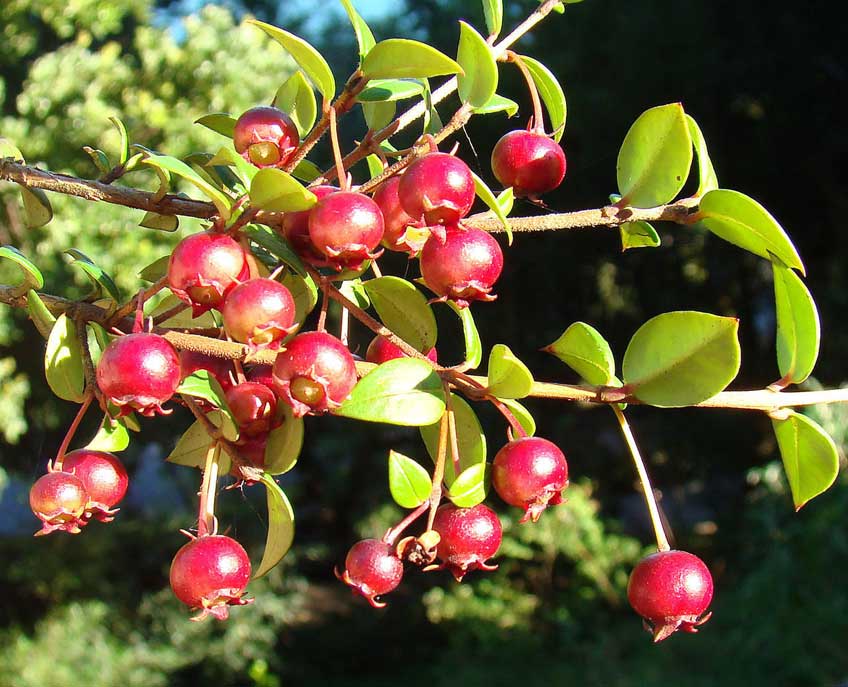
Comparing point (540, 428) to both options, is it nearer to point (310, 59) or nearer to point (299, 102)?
point (299, 102)

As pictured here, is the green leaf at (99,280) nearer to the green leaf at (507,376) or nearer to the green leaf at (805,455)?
the green leaf at (507,376)

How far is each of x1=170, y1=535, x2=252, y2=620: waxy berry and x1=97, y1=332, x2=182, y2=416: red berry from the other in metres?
0.09

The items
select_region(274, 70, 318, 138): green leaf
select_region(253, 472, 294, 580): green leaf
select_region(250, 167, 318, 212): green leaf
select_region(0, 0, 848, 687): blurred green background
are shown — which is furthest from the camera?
select_region(0, 0, 848, 687): blurred green background

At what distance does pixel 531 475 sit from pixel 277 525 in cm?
16

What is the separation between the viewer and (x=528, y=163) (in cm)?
63

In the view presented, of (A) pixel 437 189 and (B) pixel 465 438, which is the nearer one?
(A) pixel 437 189

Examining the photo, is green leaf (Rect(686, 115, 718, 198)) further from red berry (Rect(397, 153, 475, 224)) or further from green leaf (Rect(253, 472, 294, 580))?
green leaf (Rect(253, 472, 294, 580))

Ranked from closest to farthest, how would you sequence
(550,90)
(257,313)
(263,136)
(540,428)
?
(257,313)
(263,136)
(550,90)
(540,428)

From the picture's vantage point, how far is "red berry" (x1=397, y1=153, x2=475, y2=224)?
1.56 ft

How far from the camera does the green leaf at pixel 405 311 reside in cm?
61

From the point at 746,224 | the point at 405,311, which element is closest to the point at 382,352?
the point at 405,311

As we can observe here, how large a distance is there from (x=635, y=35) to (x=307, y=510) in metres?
4.24

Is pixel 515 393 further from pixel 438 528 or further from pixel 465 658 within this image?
pixel 465 658

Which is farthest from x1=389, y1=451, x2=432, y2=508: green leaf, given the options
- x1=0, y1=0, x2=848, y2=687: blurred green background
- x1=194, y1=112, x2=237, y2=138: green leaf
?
x1=0, y1=0, x2=848, y2=687: blurred green background
